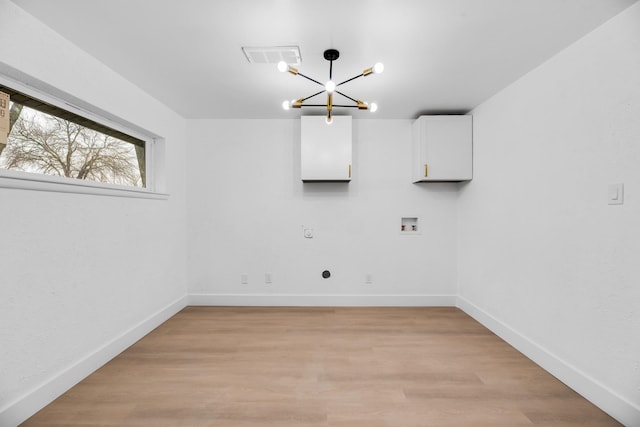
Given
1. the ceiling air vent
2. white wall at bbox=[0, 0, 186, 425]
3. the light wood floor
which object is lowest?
the light wood floor

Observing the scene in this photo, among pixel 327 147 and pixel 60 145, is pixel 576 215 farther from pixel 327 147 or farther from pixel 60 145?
pixel 60 145

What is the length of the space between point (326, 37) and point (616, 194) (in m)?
2.10

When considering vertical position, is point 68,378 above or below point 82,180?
Answer: below

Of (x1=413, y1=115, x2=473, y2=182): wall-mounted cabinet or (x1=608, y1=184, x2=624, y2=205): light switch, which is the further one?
(x1=413, y1=115, x2=473, y2=182): wall-mounted cabinet

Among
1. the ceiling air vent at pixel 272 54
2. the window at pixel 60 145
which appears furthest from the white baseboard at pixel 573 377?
the window at pixel 60 145

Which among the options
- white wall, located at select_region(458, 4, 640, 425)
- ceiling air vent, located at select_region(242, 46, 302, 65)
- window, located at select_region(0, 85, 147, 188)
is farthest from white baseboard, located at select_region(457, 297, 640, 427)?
window, located at select_region(0, 85, 147, 188)

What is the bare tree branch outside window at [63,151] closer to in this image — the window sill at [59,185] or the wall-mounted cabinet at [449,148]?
the window sill at [59,185]

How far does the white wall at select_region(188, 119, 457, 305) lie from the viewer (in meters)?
3.75

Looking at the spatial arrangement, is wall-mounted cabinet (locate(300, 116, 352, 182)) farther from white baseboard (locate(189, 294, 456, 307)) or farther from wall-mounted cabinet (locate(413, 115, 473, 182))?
white baseboard (locate(189, 294, 456, 307))

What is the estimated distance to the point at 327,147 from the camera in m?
3.43

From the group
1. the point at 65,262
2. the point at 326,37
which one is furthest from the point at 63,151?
the point at 326,37

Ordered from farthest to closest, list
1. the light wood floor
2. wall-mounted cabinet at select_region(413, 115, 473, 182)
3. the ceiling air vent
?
wall-mounted cabinet at select_region(413, 115, 473, 182) → the ceiling air vent → the light wood floor

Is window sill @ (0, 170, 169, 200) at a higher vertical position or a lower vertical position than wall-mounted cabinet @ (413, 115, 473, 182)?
lower

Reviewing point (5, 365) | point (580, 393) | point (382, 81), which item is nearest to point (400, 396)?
point (580, 393)
